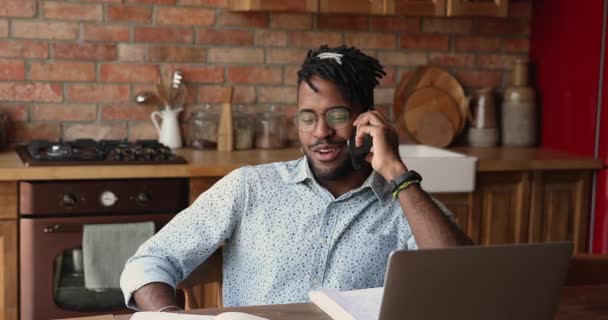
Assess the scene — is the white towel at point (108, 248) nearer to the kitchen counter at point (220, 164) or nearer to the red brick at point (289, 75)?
the kitchen counter at point (220, 164)

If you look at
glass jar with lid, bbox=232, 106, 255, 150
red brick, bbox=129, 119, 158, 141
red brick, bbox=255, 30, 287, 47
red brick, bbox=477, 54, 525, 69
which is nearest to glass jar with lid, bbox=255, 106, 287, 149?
glass jar with lid, bbox=232, 106, 255, 150

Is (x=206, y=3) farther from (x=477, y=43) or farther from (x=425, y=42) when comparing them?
(x=477, y=43)

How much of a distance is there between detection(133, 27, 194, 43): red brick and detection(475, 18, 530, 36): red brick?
4.47 feet

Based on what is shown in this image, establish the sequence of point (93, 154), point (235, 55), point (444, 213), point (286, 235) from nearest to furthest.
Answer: point (444, 213) < point (286, 235) < point (93, 154) < point (235, 55)

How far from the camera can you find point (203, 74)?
12.3 ft

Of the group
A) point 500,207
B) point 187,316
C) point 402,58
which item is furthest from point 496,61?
point 187,316

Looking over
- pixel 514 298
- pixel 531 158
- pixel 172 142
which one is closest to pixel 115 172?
pixel 172 142

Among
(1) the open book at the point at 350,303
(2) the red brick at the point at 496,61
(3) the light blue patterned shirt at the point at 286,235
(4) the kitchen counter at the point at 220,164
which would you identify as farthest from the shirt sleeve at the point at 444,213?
(2) the red brick at the point at 496,61

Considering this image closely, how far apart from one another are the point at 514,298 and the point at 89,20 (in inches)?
104

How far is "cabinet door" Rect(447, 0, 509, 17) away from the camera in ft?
12.1

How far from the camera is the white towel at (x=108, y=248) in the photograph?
120 inches

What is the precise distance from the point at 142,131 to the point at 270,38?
687 millimetres

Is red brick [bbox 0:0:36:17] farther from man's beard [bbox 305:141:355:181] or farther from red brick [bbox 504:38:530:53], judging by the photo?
red brick [bbox 504:38:530:53]

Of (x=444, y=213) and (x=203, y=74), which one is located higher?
(x=203, y=74)
